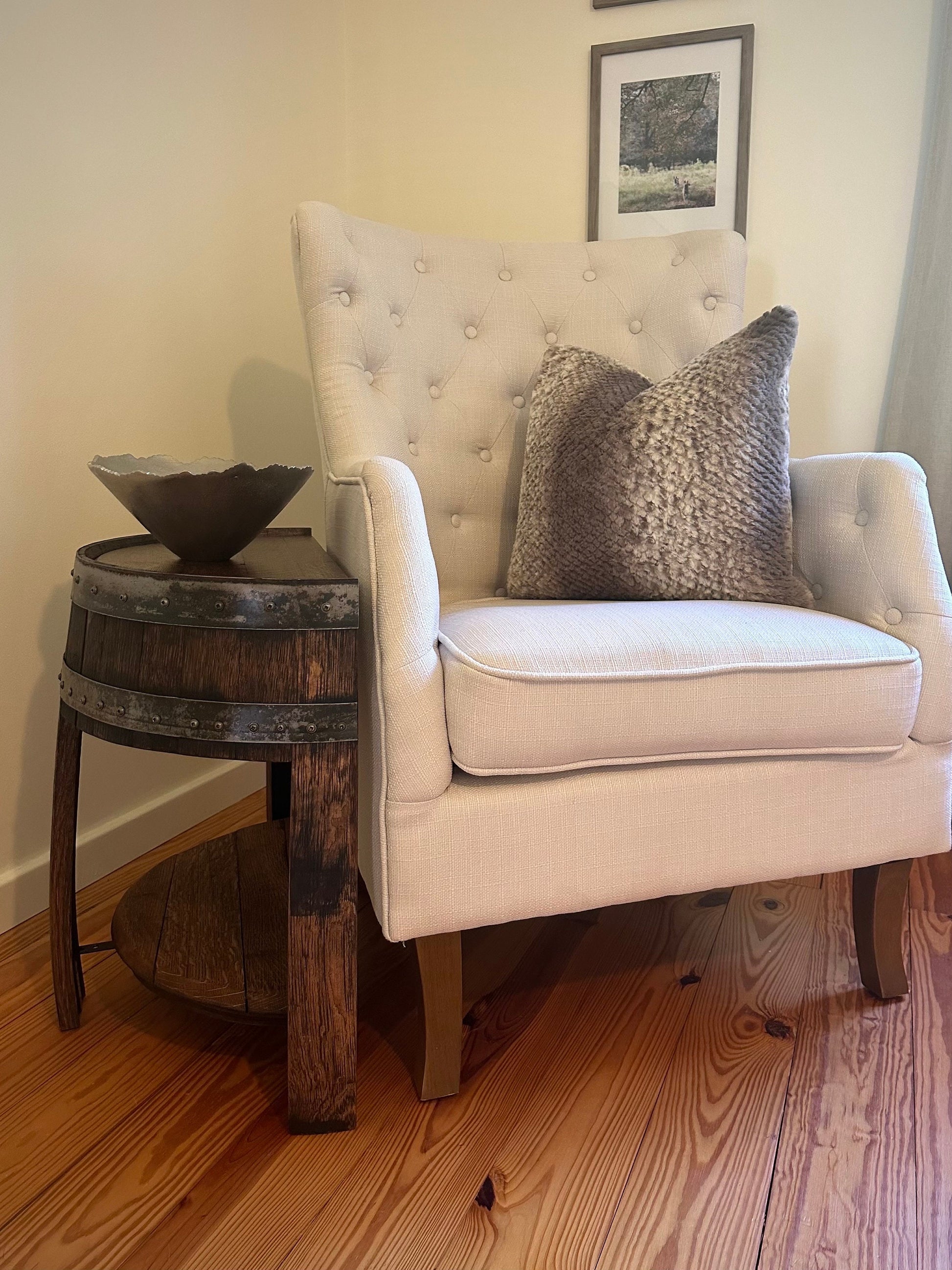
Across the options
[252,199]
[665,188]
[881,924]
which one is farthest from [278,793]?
[665,188]

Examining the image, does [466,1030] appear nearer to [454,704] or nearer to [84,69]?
[454,704]

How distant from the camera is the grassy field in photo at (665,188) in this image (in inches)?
75.0

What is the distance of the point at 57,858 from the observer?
1098 mm

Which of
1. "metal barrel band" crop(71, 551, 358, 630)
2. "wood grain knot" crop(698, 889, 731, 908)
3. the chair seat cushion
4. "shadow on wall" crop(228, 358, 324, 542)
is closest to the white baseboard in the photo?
"shadow on wall" crop(228, 358, 324, 542)

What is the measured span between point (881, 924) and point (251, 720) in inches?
32.5

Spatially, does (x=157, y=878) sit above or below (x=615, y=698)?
below

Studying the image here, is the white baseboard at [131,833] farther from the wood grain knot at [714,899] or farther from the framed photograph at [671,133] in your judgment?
the framed photograph at [671,133]

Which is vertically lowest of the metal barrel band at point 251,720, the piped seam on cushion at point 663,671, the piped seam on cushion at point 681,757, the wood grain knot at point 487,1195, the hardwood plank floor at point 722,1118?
the hardwood plank floor at point 722,1118

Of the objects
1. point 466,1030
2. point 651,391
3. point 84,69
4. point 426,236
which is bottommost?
point 466,1030

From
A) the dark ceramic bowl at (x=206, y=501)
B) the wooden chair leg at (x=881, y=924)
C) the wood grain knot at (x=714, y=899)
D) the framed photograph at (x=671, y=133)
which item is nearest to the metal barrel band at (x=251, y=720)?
the dark ceramic bowl at (x=206, y=501)

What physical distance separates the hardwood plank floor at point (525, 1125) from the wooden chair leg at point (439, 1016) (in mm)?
25

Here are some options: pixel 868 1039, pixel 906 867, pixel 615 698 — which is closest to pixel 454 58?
pixel 615 698

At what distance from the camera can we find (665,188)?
76.2 inches

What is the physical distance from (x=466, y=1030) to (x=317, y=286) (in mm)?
1062
